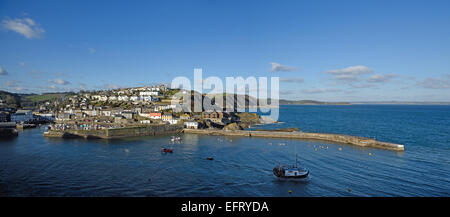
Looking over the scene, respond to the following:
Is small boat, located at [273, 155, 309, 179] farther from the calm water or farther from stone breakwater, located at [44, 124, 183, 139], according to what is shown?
stone breakwater, located at [44, 124, 183, 139]

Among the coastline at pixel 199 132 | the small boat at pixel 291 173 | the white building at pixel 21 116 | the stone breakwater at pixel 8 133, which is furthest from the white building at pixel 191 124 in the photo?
the white building at pixel 21 116

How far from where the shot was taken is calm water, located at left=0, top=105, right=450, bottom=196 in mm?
17641

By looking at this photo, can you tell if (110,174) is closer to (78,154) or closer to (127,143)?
(78,154)

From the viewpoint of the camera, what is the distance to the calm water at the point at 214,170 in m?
17.6

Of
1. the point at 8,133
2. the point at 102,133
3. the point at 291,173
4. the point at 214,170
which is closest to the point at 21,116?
the point at 8,133

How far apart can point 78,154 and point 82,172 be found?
8.82 metres

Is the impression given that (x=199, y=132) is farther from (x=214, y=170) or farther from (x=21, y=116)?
(x=21, y=116)

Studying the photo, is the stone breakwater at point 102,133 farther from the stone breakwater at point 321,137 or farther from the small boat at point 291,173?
the small boat at point 291,173

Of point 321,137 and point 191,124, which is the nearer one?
point 321,137

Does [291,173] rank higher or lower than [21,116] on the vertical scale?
lower

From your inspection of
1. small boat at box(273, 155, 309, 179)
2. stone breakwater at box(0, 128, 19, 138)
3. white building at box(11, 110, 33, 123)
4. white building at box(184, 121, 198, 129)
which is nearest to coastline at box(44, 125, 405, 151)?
white building at box(184, 121, 198, 129)

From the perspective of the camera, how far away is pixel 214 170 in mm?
22469

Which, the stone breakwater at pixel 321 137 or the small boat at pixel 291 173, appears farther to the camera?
the stone breakwater at pixel 321 137
